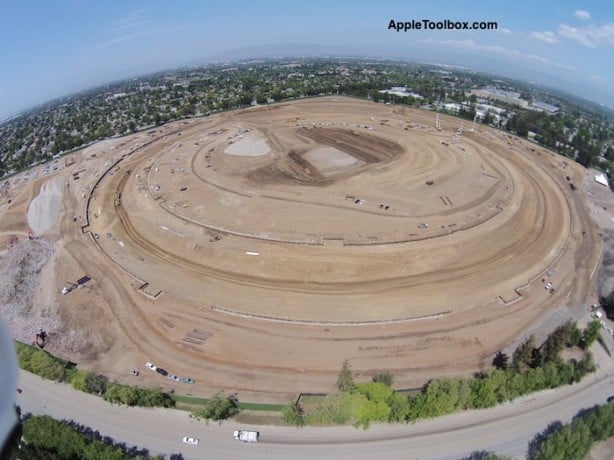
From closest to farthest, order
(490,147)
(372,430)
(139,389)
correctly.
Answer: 1. (372,430)
2. (139,389)
3. (490,147)

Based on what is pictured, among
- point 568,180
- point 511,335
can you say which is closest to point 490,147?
point 568,180

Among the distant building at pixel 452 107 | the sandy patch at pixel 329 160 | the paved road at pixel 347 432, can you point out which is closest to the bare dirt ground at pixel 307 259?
the sandy patch at pixel 329 160

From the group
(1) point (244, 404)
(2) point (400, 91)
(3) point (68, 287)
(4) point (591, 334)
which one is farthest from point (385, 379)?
(2) point (400, 91)

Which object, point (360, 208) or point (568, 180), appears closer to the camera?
point (360, 208)

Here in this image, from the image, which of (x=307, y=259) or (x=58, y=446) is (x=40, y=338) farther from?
(x=307, y=259)

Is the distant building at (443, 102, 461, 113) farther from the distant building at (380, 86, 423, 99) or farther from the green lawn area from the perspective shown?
the green lawn area

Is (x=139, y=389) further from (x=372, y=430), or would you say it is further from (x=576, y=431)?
(x=576, y=431)
